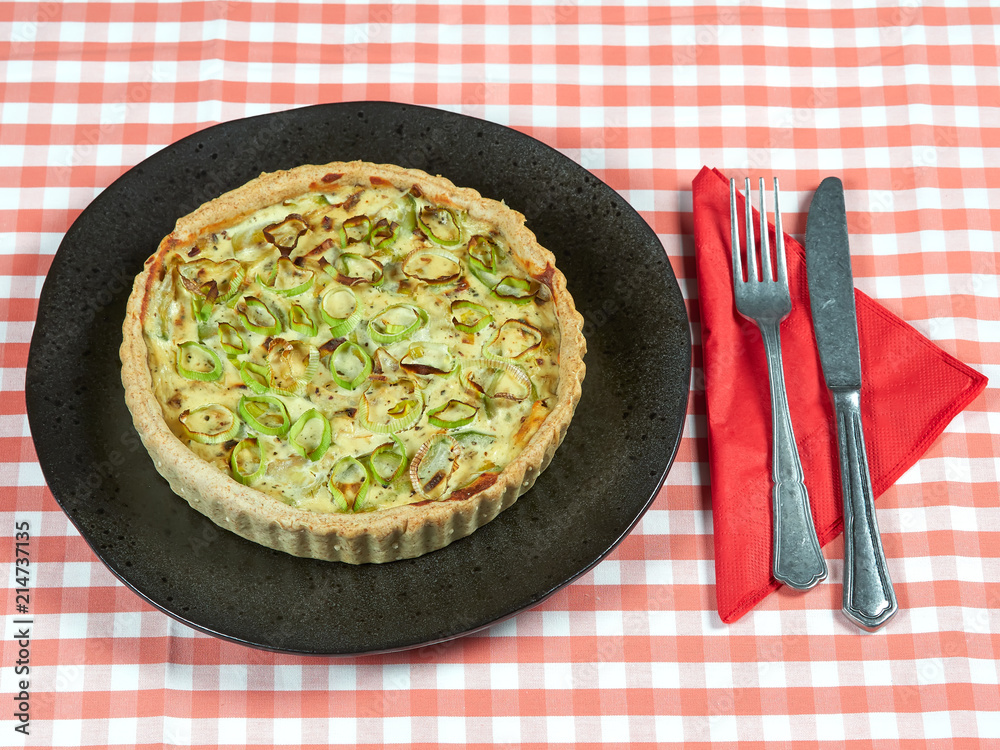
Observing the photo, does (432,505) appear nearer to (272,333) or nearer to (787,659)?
(272,333)

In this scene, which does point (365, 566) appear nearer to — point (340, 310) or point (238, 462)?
point (238, 462)

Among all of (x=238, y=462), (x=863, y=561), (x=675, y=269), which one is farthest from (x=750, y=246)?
(x=238, y=462)

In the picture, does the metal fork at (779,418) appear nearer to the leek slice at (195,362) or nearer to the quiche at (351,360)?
the quiche at (351,360)

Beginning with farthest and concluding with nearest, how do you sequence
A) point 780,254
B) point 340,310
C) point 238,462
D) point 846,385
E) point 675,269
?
1. point 675,269
2. point 780,254
3. point 846,385
4. point 340,310
5. point 238,462

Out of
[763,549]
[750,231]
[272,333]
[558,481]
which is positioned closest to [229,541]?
[272,333]

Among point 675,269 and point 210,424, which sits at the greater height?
point 675,269

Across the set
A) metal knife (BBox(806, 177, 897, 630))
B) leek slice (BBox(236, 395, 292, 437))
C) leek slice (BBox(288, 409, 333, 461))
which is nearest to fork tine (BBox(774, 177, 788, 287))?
metal knife (BBox(806, 177, 897, 630))

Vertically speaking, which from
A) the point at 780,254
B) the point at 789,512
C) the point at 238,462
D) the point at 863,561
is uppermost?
the point at 780,254

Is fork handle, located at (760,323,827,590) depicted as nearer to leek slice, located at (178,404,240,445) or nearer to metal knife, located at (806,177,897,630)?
metal knife, located at (806,177,897,630)
